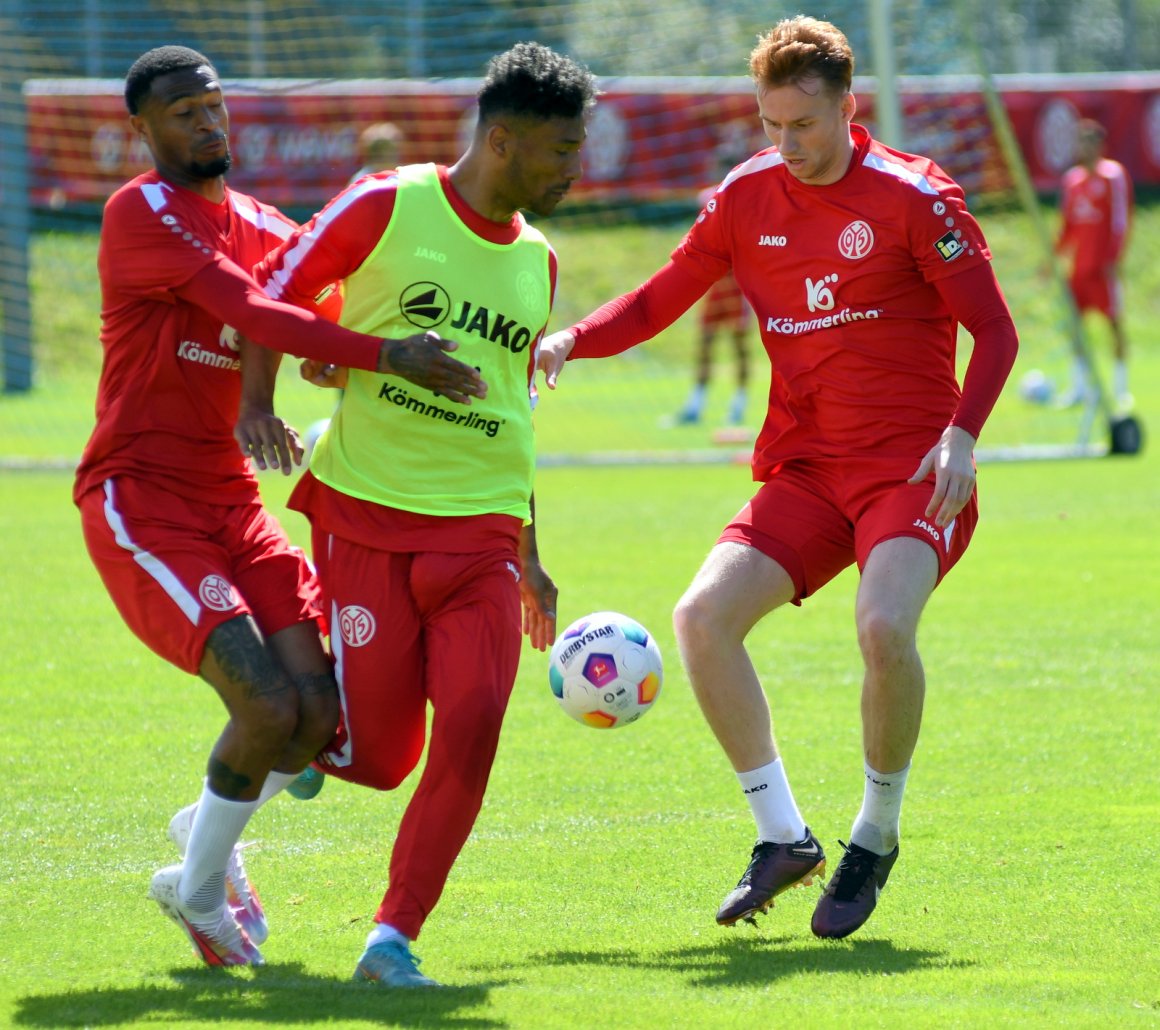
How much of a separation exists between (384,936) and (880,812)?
1.50 m

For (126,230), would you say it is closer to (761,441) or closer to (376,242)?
(376,242)

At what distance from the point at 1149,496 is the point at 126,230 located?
9988 mm

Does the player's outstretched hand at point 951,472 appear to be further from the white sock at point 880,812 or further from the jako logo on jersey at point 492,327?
the jako logo on jersey at point 492,327

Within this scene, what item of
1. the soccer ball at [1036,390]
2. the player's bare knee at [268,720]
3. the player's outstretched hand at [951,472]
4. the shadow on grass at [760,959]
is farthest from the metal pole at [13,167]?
the shadow on grass at [760,959]

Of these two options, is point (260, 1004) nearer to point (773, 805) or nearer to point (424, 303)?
point (773, 805)

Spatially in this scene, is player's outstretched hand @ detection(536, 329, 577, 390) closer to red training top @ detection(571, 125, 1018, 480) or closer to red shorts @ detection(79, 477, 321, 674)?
red training top @ detection(571, 125, 1018, 480)

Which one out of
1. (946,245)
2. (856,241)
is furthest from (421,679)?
(946,245)

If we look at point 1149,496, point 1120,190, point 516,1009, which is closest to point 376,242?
point 516,1009

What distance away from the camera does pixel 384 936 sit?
4230mm

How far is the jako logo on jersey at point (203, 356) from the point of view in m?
4.64

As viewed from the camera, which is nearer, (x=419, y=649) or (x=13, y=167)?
(x=419, y=649)

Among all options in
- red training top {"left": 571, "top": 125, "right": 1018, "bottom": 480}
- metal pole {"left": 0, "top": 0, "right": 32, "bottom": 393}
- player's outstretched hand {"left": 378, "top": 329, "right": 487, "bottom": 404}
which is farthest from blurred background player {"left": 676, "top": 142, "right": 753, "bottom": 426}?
player's outstretched hand {"left": 378, "top": 329, "right": 487, "bottom": 404}

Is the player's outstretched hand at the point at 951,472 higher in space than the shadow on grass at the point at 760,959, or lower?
higher

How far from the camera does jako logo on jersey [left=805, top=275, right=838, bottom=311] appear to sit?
516cm
